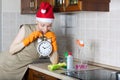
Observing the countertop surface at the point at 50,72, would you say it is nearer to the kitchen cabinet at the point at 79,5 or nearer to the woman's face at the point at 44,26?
the woman's face at the point at 44,26

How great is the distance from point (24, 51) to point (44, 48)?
227 millimetres

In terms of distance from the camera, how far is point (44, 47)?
2627 mm

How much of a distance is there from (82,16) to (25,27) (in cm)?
63

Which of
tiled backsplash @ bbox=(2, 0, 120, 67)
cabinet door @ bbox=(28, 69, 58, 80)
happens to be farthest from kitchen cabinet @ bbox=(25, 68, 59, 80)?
tiled backsplash @ bbox=(2, 0, 120, 67)

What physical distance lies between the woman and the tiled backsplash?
0.37 meters

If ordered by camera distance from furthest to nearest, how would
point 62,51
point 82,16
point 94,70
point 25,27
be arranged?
point 62,51 → point 82,16 → point 25,27 → point 94,70

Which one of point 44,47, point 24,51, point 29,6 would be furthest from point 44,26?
point 29,6

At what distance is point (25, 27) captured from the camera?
270 centimetres

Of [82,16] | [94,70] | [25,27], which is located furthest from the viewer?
[82,16]

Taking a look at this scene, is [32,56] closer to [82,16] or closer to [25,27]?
[25,27]

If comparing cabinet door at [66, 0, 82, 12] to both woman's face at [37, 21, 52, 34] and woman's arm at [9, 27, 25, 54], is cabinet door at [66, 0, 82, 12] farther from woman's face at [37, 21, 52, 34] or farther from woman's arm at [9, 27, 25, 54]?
woman's arm at [9, 27, 25, 54]

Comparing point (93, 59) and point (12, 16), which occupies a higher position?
point (12, 16)

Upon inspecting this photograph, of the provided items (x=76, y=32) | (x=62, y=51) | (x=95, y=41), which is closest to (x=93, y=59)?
(x=95, y=41)

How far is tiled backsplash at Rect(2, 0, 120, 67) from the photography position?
247 centimetres
